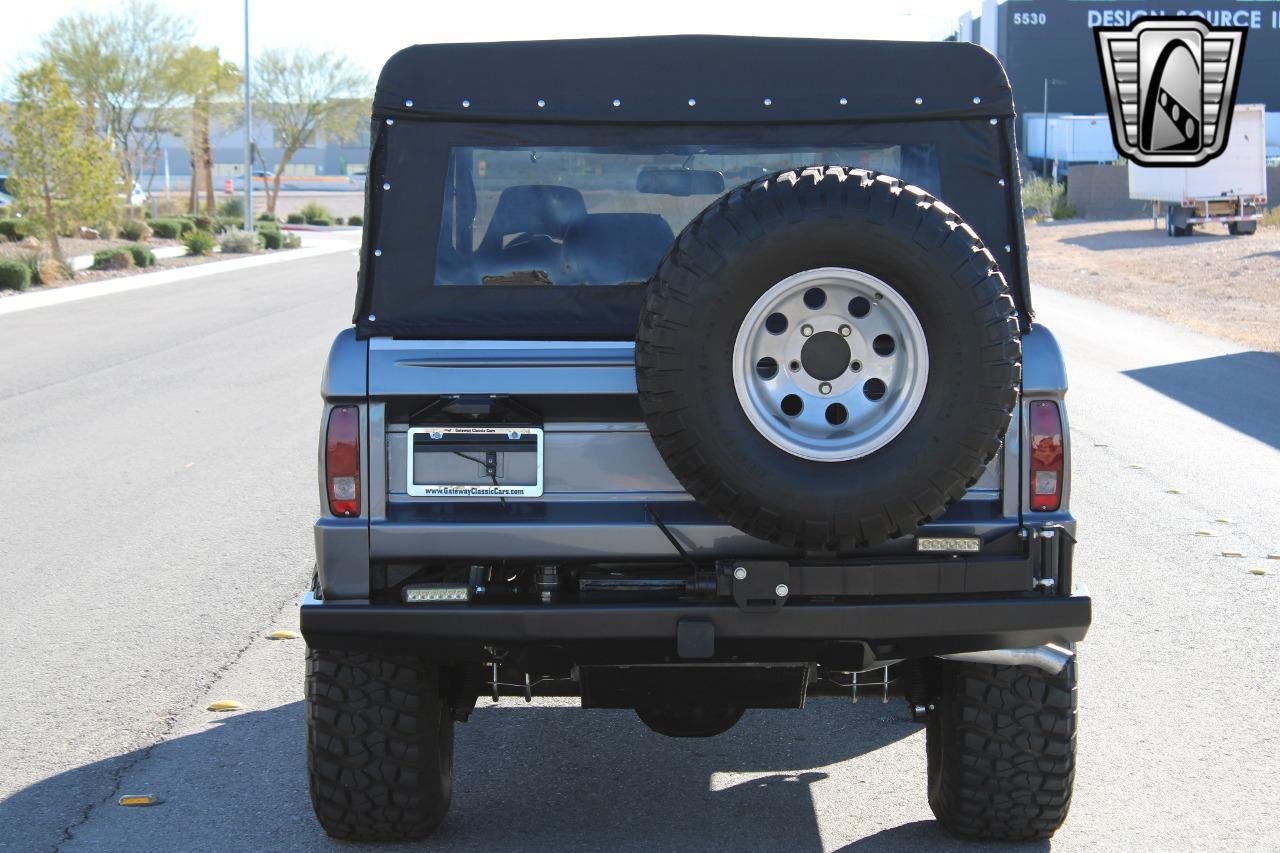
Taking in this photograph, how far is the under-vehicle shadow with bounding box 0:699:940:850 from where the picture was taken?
452 centimetres

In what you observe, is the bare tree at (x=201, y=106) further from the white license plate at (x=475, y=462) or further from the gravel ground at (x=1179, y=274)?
the white license plate at (x=475, y=462)

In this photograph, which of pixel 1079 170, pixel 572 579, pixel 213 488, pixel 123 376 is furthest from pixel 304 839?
pixel 1079 170

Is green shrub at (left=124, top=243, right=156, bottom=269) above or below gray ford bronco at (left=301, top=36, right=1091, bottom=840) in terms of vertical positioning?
above

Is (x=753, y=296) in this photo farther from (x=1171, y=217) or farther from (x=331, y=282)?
(x=1171, y=217)

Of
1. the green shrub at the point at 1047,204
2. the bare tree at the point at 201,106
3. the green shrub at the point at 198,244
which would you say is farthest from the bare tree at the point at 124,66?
the green shrub at the point at 1047,204

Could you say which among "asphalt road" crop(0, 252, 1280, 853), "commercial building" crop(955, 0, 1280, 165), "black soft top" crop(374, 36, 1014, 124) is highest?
"commercial building" crop(955, 0, 1280, 165)

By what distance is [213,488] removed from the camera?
10.0m

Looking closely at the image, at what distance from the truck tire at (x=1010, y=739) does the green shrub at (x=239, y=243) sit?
4327 cm

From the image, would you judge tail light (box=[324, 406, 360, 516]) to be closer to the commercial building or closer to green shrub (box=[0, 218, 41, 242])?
green shrub (box=[0, 218, 41, 242])

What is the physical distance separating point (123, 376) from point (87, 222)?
70.4 feet

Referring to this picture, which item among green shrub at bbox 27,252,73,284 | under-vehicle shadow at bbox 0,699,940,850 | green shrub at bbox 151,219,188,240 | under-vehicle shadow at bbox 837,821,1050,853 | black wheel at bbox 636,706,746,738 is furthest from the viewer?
green shrub at bbox 151,219,188,240

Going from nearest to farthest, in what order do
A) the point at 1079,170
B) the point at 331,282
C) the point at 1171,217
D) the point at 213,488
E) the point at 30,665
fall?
the point at 30,665, the point at 213,488, the point at 331,282, the point at 1171,217, the point at 1079,170

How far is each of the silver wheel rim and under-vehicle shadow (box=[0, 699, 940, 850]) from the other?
1.24 m

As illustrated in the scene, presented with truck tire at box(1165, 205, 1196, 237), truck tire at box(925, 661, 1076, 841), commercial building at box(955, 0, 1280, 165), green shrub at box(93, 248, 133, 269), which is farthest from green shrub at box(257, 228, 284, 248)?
commercial building at box(955, 0, 1280, 165)
